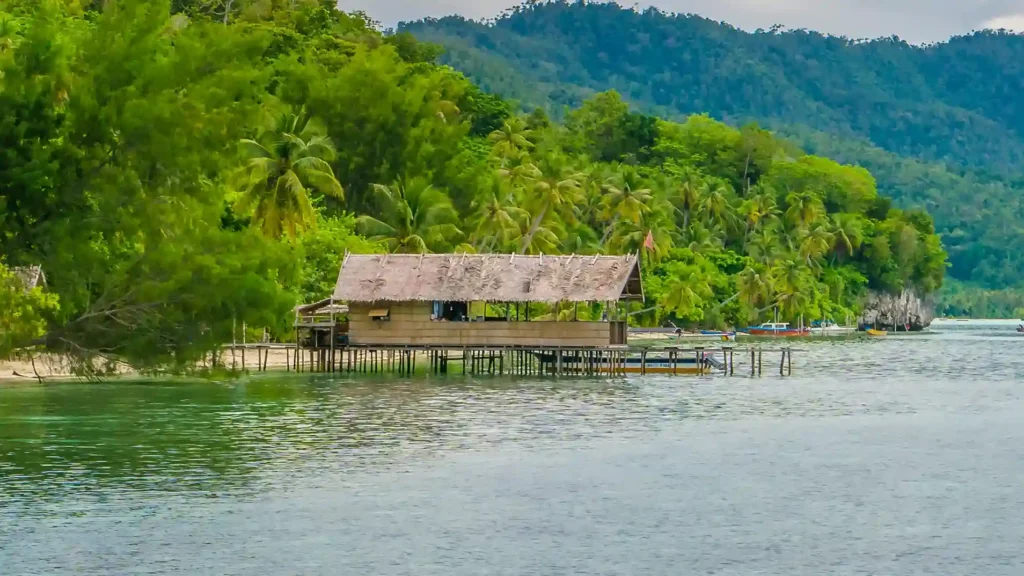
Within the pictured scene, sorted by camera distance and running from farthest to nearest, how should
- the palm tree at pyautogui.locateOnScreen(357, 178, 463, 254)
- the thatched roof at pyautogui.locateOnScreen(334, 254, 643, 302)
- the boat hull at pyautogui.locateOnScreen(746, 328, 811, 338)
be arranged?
the boat hull at pyautogui.locateOnScreen(746, 328, 811, 338)
the palm tree at pyautogui.locateOnScreen(357, 178, 463, 254)
the thatched roof at pyautogui.locateOnScreen(334, 254, 643, 302)

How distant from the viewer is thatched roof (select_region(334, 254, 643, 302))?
52.6m

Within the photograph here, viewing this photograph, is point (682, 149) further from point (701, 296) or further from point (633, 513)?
point (633, 513)

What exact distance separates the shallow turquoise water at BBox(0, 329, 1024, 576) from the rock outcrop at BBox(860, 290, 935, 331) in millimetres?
90547

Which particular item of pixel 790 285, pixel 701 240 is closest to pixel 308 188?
pixel 701 240

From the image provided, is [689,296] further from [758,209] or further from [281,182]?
[281,182]

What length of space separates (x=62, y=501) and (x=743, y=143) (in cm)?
10870

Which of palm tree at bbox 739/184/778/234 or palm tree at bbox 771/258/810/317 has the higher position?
palm tree at bbox 739/184/778/234

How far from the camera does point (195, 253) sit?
3391 cm

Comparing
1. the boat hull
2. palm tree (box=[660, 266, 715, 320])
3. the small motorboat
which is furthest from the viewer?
the small motorboat

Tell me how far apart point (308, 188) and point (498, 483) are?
1763 inches

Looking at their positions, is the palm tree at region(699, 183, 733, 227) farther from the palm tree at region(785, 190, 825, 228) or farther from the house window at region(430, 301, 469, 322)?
the house window at region(430, 301, 469, 322)

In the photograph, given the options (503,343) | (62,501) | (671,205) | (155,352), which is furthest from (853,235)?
(62,501)

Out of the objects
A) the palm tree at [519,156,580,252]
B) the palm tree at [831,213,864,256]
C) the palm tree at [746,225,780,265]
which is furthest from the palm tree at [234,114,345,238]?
the palm tree at [831,213,864,256]

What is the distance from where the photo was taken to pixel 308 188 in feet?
232
